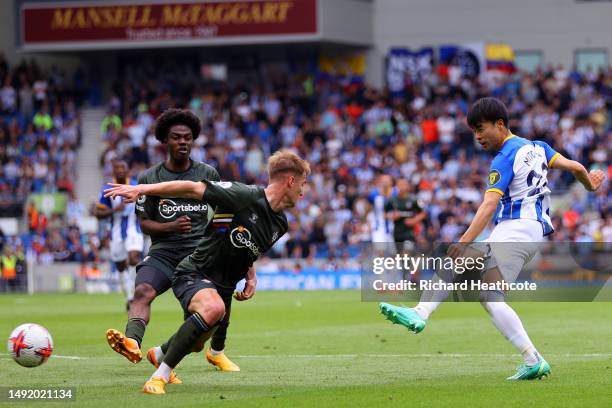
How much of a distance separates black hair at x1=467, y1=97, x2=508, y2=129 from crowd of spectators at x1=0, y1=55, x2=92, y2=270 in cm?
2490

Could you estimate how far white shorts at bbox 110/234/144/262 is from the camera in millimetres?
19547

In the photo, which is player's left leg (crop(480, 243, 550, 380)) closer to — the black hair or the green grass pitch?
the green grass pitch

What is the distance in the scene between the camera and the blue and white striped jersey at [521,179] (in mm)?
10336

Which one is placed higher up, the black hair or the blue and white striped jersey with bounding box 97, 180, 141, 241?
the black hair

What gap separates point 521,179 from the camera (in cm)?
1041

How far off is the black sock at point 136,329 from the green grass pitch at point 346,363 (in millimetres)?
433

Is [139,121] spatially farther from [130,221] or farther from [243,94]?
[130,221]

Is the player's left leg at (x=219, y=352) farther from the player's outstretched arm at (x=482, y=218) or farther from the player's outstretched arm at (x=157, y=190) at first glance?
the player's outstretched arm at (x=482, y=218)

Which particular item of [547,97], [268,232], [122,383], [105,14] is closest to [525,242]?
[268,232]

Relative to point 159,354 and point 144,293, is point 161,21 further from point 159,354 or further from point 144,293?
point 159,354

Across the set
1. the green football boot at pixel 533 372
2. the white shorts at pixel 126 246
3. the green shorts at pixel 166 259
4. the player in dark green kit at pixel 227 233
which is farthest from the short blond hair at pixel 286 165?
the white shorts at pixel 126 246

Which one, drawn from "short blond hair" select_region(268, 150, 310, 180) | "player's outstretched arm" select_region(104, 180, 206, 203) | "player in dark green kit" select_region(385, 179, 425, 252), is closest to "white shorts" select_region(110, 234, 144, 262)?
"player in dark green kit" select_region(385, 179, 425, 252)

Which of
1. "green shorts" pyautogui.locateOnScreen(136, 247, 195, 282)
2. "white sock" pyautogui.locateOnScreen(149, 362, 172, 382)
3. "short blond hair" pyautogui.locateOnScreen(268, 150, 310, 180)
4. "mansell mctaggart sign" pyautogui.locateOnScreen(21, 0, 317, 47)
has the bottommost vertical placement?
"white sock" pyautogui.locateOnScreen(149, 362, 172, 382)

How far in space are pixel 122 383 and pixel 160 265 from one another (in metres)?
1.34
